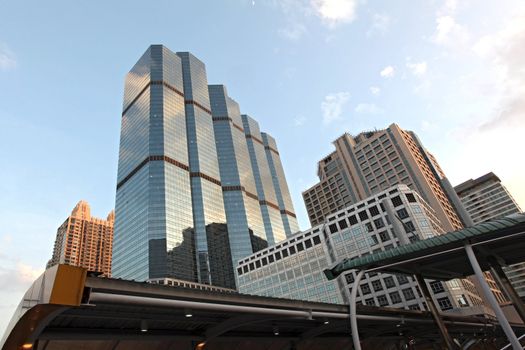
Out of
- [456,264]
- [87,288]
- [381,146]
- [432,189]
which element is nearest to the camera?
[87,288]

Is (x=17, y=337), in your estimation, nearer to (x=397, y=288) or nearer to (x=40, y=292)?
(x=40, y=292)

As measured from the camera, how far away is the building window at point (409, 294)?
8031 centimetres

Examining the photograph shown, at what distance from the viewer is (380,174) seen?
140500 mm

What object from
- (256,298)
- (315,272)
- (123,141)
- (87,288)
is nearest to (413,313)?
(256,298)

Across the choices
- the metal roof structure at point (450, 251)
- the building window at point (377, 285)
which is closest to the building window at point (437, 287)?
the building window at point (377, 285)

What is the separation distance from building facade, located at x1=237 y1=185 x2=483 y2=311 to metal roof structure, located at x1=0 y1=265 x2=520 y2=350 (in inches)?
2007

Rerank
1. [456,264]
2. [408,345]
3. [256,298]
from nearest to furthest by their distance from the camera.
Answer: [256,298]
[456,264]
[408,345]

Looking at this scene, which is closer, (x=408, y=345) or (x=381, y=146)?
(x=408, y=345)

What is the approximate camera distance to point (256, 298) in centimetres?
1881

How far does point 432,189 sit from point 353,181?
3370 centimetres

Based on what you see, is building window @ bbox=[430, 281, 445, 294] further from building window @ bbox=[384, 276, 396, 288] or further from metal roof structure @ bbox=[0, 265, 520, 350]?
metal roof structure @ bbox=[0, 265, 520, 350]

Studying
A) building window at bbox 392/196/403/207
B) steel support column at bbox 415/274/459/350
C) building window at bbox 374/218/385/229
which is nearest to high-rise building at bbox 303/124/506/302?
building window at bbox 392/196/403/207

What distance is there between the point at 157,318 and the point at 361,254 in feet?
274

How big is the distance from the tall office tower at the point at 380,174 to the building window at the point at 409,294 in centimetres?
4070
